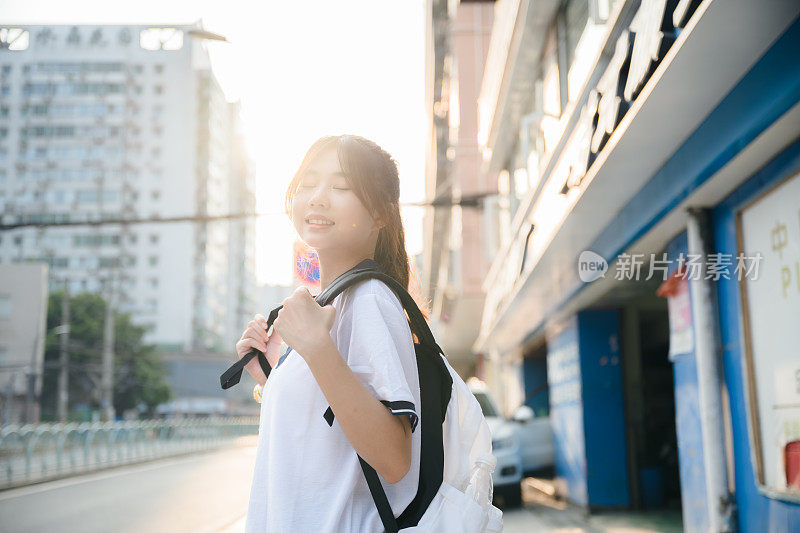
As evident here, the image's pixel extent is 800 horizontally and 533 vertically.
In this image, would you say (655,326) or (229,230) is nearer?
(655,326)

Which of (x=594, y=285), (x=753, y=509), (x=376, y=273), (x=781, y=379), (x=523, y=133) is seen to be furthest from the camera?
(x=523, y=133)

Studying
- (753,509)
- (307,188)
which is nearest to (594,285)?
(753,509)

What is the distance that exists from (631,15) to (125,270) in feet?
250

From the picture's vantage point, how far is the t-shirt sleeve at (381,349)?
4.26ft

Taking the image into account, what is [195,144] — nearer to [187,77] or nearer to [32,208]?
[187,77]

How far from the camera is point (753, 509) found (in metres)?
4.57

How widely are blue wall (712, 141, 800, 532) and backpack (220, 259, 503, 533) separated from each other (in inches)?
132

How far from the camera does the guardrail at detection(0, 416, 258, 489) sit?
Result: 14.2 metres

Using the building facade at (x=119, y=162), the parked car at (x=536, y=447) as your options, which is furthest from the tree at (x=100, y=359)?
the parked car at (x=536, y=447)

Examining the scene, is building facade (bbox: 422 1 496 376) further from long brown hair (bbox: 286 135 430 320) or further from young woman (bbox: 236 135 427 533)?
young woman (bbox: 236 135 427 533)

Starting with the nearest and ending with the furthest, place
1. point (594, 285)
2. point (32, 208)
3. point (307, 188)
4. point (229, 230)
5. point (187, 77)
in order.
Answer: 1. point (307, 188)
2. point (594, 285)
3. point (32, 208)
4. point (187, 77)
5. point (229, 230)

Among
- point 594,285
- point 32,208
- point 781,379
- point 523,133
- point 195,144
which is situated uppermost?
point 195,144

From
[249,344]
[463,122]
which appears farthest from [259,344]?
[463,122]

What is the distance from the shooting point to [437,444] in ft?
4.62
